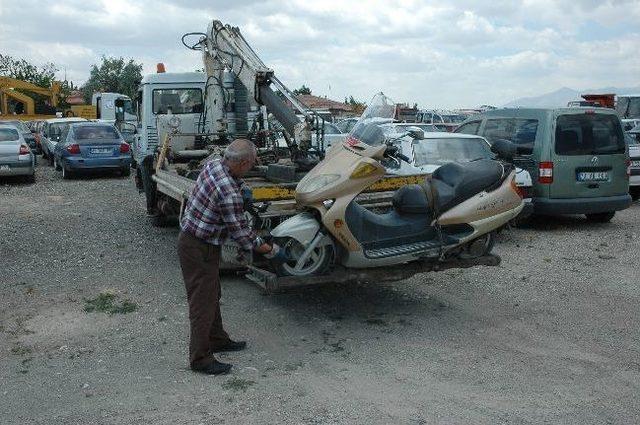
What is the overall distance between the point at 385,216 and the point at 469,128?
21.7 ft

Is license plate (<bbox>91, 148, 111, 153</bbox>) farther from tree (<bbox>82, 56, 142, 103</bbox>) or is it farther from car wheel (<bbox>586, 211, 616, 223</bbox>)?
A: tree (<bbox>82, 56, 142, 103</bbox>)

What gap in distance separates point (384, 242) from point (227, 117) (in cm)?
664

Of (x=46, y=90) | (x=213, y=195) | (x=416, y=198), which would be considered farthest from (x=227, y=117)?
(x=46, y=90)

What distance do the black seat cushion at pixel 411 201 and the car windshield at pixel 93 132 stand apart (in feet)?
49.4

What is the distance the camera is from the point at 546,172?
10.4 metres

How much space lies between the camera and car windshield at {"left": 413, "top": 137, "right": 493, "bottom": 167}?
10.1m

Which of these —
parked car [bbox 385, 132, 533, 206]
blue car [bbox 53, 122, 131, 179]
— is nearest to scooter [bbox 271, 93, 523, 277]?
parked car [bbox 385, 132, 533, 206]

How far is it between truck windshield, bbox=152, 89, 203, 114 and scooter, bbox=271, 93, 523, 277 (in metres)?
6.83

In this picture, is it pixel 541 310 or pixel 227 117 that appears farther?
pixel 227 117

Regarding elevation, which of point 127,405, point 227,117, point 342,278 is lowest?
point 127,405

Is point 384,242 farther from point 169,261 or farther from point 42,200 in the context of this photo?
point 42,200

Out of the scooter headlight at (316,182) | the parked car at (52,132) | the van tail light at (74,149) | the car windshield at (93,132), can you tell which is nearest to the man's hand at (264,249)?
the scooter headlight at (316,182)

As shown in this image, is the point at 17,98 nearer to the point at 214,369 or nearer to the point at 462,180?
the point at 462,180

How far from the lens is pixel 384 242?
6078mm
